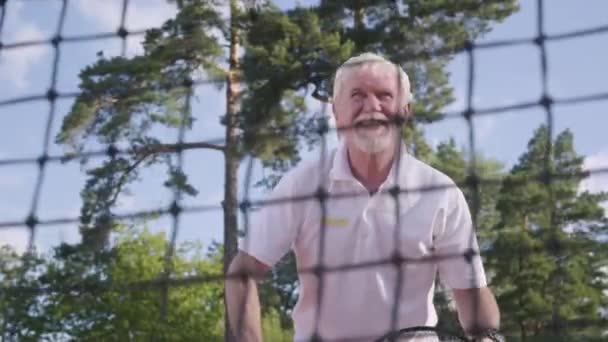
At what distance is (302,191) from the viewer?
1382 millimetres

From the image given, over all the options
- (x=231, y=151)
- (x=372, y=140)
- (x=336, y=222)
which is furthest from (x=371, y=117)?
(x=231, y=151)

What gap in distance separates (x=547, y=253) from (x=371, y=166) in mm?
5337

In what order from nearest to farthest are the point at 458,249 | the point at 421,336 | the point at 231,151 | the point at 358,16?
the point at 421,336, the point at 458,249, the point at 231,151, the point at 358,16

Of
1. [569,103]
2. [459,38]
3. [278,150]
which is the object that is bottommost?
[569,103]

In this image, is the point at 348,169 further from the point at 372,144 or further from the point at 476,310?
the point at 476,310

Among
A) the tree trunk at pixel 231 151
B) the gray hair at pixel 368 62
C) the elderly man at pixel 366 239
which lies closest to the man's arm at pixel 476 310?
the elderly man at pixel 366 239

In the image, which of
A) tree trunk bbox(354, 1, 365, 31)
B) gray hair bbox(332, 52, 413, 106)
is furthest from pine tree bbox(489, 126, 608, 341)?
gray hair bbox(332, 52, 413, 106)

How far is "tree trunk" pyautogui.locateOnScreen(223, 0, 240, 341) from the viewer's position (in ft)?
19.5

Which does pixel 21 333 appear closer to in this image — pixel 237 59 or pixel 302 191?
pixel 237 59

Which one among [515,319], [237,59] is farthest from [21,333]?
[515,319]

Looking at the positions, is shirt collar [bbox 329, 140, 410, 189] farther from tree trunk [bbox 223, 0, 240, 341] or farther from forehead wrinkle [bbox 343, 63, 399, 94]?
tree trunk [bbox 223, 0, 240, 341]

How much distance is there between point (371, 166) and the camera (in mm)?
1414

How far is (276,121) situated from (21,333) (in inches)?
149

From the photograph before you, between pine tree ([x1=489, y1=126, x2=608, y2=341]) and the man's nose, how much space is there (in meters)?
5.12
